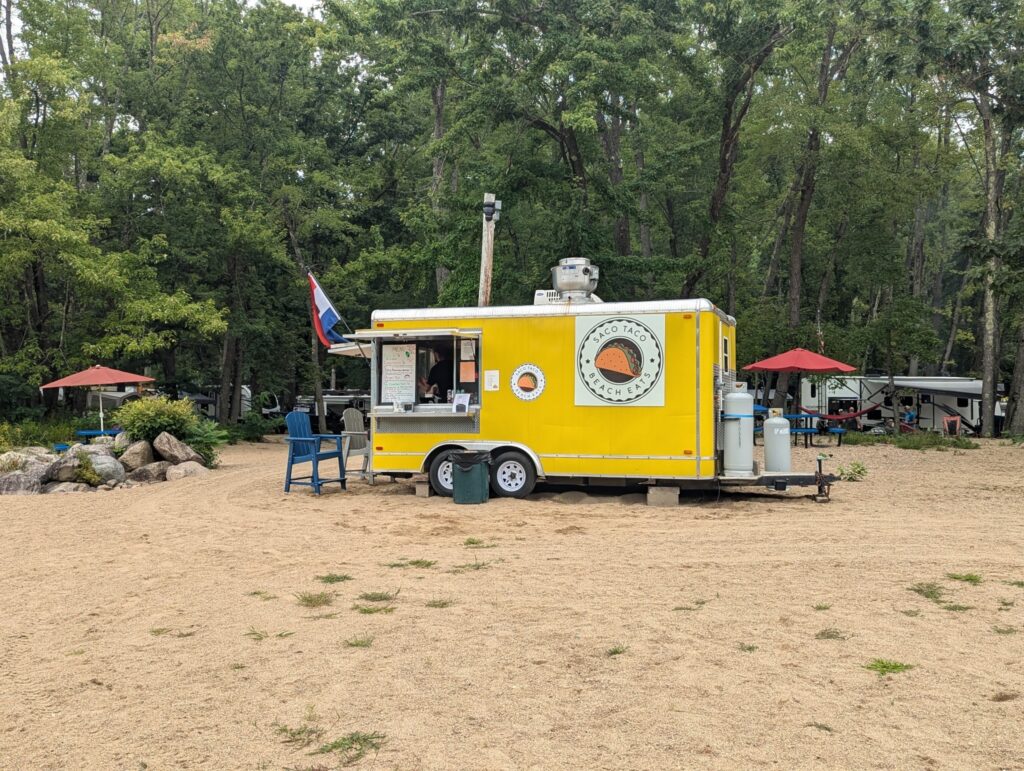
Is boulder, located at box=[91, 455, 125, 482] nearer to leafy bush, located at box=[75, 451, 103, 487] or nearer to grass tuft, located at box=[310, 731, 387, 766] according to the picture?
leafy bush, located at box=[75, 451, 103, 487]

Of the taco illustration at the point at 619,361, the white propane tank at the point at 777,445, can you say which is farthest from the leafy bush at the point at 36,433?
the white propane tank at the point at 777,445

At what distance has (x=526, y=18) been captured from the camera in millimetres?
22469

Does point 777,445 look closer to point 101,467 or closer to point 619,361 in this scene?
point 619,361

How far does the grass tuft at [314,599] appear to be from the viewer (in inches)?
242

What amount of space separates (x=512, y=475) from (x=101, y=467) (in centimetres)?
721

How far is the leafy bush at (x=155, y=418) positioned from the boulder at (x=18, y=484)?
7.94 feet

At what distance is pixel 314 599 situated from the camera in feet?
20.5

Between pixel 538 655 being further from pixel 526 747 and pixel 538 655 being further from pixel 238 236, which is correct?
pixel 238 236

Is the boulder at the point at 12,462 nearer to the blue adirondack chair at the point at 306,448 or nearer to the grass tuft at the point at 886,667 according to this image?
the blue adirondack chair at the point at 306,448

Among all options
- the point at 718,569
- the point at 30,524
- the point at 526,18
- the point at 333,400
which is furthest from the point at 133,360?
the point at 718,569

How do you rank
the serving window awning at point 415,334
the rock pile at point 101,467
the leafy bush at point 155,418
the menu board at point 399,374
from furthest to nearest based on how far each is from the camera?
1. the leafy bush at point 155,418
2. the rock pile at point 101,467
3. the menu board at point 399,374
4. the serving window awning at point 415,334

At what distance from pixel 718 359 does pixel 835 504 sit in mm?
2335

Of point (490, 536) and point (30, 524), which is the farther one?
point (30, 524)

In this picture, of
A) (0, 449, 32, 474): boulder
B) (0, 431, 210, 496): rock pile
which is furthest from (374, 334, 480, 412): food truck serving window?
(0, 449, 32, 474): boulder
